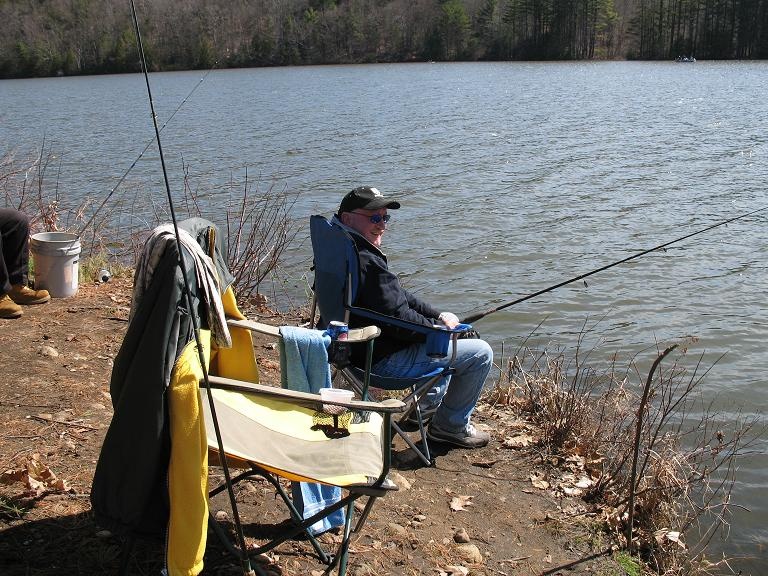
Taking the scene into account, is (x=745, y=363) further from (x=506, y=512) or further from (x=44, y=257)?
(x=44, y=257)

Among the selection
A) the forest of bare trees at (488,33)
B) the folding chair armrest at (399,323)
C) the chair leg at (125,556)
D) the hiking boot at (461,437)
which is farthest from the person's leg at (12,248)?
the forest of bare trees at (488,33)

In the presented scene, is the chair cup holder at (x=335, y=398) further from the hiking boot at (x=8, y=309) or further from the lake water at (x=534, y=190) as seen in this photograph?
the hiking boot at (x=8, y=309)

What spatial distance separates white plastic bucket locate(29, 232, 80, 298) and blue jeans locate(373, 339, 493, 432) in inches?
108

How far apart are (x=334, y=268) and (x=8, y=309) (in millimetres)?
2482

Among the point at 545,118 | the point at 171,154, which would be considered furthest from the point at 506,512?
the point at 545,118

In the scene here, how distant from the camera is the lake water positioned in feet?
26.0

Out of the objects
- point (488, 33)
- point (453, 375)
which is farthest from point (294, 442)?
point (488, 33)

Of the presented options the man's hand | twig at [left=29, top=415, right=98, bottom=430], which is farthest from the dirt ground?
the man's hand

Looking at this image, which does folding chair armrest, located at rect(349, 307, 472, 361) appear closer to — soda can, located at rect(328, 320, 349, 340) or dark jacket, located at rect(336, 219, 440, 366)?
dark jacket, located at rect(336, 219, 440, 366)

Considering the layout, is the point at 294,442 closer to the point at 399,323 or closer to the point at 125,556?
the point at 125,556

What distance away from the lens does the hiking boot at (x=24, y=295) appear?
5.62 metres

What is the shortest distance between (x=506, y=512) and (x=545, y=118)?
21140 millimetres

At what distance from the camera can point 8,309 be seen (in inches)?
209

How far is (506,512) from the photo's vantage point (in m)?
3.96
